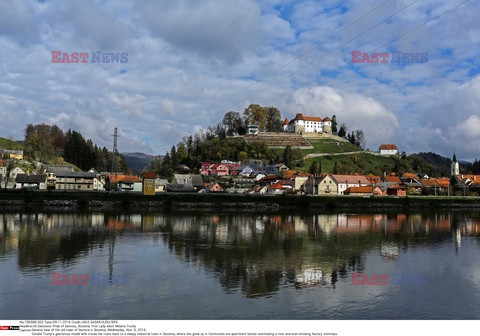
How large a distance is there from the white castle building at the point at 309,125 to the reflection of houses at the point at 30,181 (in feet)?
349

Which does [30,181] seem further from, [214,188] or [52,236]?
[52,236]

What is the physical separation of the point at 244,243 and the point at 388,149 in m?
138

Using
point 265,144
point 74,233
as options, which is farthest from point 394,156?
point 74,233

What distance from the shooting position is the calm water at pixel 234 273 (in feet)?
49.8

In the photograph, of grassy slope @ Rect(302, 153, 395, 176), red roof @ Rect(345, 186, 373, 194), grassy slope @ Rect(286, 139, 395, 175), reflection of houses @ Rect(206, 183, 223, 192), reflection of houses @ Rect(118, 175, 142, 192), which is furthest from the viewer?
grassy slope @ Rect(286, 139, 395, 175)

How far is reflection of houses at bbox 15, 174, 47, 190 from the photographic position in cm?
8575

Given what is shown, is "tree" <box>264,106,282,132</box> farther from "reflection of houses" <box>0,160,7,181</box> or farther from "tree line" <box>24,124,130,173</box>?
"reflection of houses" <box>0,160,7,181</box>

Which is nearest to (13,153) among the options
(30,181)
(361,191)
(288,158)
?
(30,181)

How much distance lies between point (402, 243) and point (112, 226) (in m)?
28.0

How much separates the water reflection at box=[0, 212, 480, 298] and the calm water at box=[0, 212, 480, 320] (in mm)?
86

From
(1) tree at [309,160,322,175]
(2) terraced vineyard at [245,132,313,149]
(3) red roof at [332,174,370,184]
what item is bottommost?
(3) red roof at [332,174,370,184]

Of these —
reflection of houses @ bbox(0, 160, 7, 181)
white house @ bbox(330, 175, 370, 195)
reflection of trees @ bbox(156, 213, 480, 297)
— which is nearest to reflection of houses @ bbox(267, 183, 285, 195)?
white house @ bbox(330, 175, 370, 195)

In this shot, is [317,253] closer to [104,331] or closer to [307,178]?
[104,331]

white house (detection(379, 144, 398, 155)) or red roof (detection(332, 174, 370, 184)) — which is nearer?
red roof (detection(332, 174, 370, 184))
